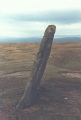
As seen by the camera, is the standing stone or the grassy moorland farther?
the standing stone

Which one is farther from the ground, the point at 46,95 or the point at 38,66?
the point at 38,66

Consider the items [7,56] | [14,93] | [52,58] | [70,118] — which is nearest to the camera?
[70,118]

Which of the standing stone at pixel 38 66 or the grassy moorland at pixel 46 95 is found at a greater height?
the standing stone at pixel 38 66

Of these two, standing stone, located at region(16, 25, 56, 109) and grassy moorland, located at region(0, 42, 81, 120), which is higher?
standing stone, located at region(16, 25, 56, 109)

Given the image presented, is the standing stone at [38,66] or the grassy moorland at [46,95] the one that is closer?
the grassy moorland at [46,95]

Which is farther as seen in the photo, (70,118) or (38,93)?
(38,93)

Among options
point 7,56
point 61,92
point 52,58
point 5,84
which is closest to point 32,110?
point 61,92

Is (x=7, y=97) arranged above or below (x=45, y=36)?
below

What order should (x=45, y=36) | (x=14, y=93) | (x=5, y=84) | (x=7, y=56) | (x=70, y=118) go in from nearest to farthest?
(x=70, y=118)
(x=45, y=36)
(x=14, y=93)
(x=5, y=84)
(x=7, y=56)

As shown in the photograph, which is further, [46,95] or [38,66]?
[46,95]

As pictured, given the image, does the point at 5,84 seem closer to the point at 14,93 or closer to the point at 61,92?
the point at 14,93

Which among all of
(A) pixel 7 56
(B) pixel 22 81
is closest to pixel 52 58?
(A) pixel 7 56
